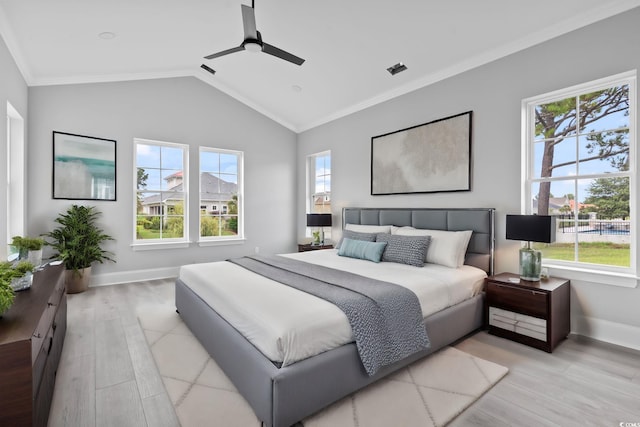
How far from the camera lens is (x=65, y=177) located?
4.46m

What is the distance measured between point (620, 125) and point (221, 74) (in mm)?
5190

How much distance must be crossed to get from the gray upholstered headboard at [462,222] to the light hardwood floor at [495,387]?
86 centimetres

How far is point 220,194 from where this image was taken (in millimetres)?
5836

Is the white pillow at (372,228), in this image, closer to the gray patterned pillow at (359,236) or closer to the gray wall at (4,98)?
the gray patterned pillow at (359,236)

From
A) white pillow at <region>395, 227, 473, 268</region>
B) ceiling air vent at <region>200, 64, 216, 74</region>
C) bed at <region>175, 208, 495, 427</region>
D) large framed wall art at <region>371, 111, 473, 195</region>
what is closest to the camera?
bed at <region>175, 208, 495, 427</region>

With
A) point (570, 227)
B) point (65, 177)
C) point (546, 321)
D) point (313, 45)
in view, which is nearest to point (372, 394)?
point (546, 321)

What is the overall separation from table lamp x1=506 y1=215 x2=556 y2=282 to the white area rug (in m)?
1.04

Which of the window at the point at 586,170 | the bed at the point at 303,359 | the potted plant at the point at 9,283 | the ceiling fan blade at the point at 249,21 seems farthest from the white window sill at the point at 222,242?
the window at the point at 586,170

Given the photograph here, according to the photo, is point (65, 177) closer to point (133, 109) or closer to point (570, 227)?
point (133, 109)

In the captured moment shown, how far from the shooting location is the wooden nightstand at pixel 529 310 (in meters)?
2.68

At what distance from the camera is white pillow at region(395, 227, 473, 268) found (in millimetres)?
3338

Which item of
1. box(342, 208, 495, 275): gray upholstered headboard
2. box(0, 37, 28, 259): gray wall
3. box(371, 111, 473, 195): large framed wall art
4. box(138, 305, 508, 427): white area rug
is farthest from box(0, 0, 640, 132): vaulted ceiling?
box(138, 305, 508, 427): white area rug

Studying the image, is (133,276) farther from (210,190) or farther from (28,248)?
(28,248)

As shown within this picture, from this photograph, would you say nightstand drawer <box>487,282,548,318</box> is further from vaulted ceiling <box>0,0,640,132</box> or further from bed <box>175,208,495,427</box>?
vaulted ceiling <box>0,0,640,132</box>
